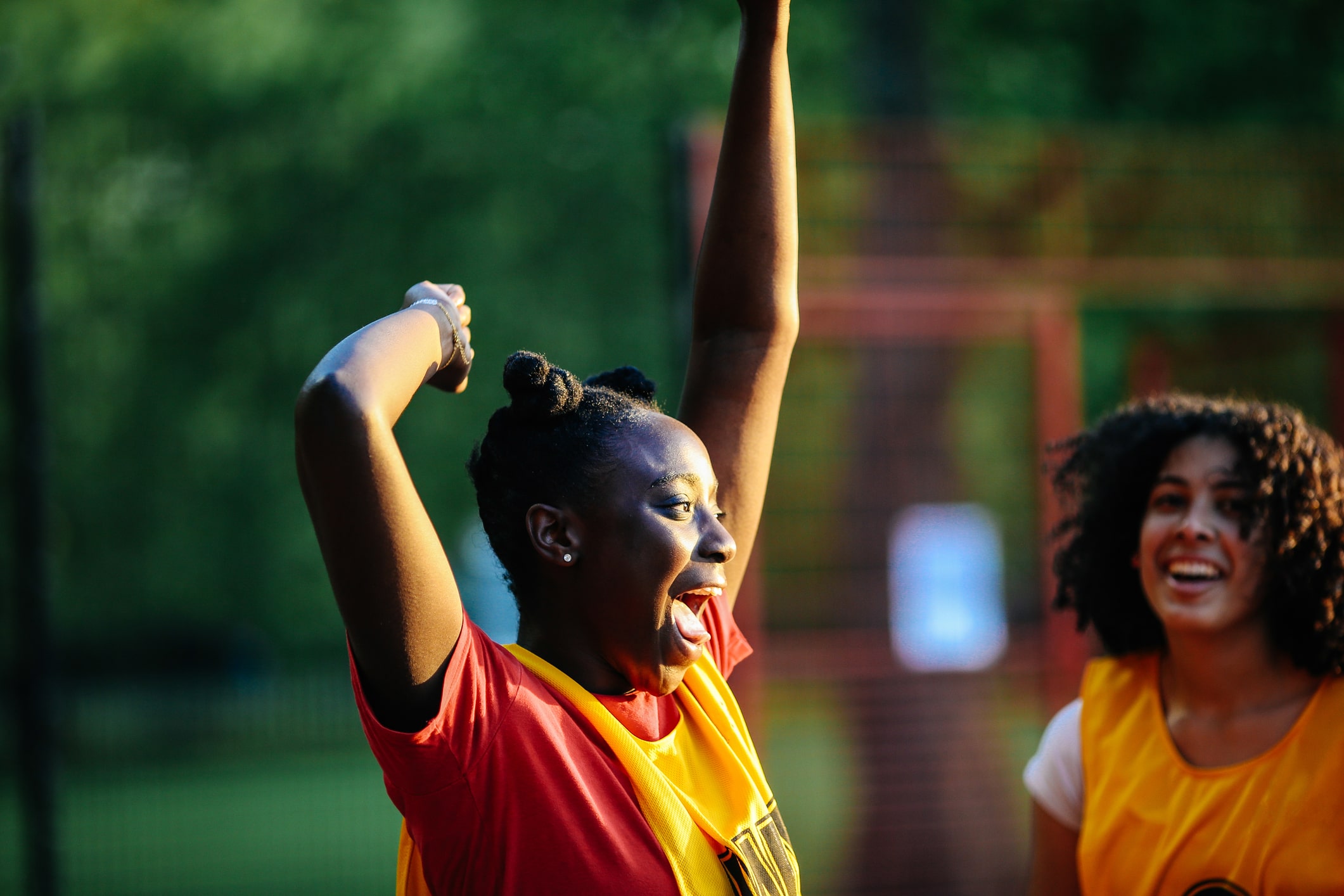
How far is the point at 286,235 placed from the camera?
1285 centimetres

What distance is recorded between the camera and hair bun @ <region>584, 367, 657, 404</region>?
7.19 ft

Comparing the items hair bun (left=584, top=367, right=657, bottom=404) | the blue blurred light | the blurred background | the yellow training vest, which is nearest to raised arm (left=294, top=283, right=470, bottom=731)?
hair bun (left=584, top=367, right=657, bottom=404)

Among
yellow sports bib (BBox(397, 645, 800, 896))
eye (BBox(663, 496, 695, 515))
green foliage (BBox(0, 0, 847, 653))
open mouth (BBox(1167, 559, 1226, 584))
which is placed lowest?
yellow sports bib (BBox(397, 645, 800, 896))

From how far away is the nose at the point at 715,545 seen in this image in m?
1.93

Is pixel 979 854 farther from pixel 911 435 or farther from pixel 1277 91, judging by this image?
pixel 1277 91

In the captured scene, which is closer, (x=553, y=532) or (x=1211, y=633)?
(x=553, y=532)

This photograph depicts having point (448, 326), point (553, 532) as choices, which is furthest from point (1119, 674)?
point (448, 326)

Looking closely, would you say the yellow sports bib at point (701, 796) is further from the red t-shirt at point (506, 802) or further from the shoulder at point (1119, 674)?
the shoulder at point (1119, 674)

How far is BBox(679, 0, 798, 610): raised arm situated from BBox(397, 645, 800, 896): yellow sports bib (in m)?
0.36

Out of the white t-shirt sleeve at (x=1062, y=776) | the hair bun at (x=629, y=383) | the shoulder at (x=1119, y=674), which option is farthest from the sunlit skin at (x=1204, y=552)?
the hair bun at (x=629, y=383)

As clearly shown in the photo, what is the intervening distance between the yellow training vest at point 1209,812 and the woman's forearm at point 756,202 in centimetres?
119

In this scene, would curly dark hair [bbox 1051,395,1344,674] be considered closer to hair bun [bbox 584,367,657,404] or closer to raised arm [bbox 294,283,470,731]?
hair bun [bbox 584,367,657,404]

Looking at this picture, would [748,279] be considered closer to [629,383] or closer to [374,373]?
[629,383]

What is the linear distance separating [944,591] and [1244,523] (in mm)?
3757
